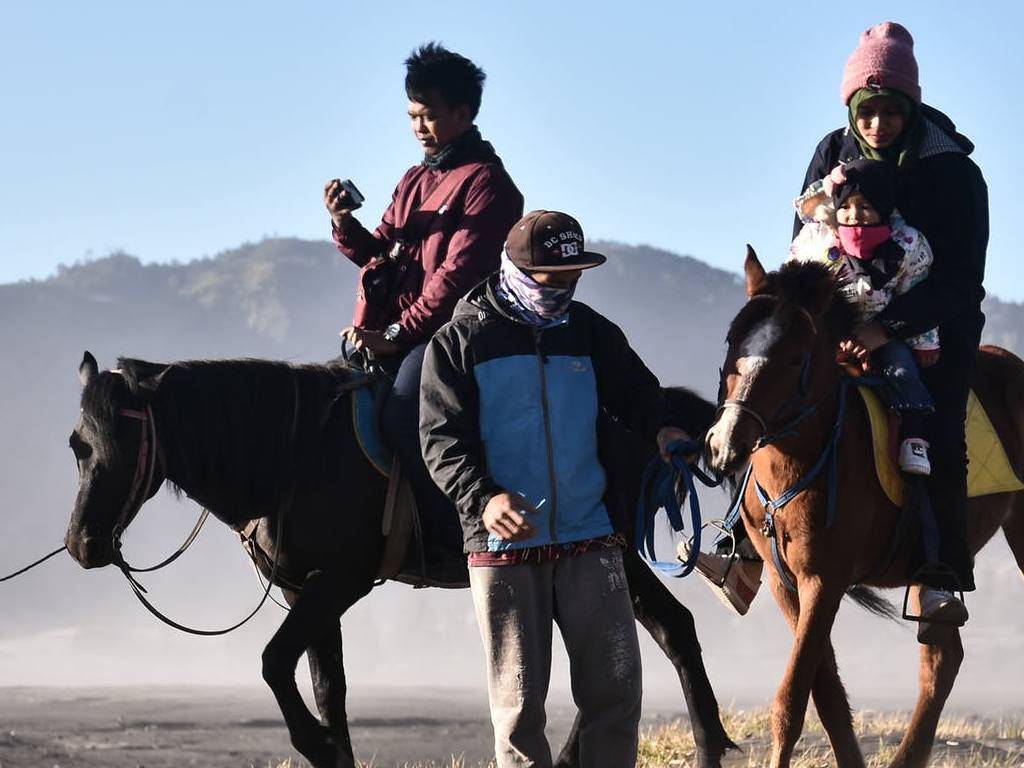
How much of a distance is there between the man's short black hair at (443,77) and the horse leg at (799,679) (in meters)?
3.05

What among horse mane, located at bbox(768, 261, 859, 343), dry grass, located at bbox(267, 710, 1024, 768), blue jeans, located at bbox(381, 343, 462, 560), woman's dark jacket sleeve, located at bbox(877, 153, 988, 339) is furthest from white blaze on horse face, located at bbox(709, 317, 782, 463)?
dry grass, located at bbox(267, 710, 1024, 768)

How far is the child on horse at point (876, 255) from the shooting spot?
6.58 metres

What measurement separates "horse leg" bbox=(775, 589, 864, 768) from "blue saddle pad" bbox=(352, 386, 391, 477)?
1896 mm

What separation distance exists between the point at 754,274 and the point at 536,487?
1.70 meters

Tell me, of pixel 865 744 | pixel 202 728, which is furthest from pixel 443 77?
pixel 202 728

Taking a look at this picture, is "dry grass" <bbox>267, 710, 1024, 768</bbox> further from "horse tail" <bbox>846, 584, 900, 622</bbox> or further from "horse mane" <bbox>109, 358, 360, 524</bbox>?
"horse mane" <bbox>109, 358, 360, 524</bbox>

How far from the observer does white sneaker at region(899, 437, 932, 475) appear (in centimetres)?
661

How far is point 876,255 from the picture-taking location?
22.0 feet

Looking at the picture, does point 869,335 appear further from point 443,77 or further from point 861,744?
point 861,744

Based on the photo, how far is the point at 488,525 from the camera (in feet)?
16.1

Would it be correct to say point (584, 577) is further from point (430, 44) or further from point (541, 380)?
point (430, 44)

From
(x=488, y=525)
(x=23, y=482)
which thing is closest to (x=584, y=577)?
(x=488, y=525)

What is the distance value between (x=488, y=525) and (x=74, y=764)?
8211 millimetres

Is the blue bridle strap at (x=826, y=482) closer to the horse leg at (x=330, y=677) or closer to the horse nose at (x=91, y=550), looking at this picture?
the horse leg at (x=330, y=677)
